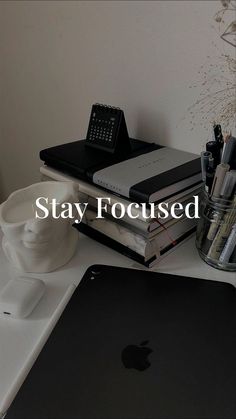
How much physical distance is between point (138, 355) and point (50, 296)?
20 centimetres

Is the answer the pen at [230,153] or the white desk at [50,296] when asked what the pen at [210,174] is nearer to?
the pen at [230,153]

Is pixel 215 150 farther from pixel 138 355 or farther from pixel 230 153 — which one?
pixel 138 355

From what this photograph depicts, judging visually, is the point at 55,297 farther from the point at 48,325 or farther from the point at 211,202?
the point at 211,202

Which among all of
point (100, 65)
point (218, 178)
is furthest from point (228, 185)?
point (100, 65)

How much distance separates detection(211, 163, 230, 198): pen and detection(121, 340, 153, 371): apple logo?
29cm

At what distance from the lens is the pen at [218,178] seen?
0.62m

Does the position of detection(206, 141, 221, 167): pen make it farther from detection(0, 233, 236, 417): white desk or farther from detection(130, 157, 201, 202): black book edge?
detection(0, 233, 236, 417): white desk

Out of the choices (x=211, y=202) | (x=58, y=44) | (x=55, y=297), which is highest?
(x=58, y=44)

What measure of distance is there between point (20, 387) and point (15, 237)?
250 millimetres

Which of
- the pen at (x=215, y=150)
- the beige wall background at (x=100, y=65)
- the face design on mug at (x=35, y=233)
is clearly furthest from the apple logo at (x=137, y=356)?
the beige wall background at (x=100, y=65)

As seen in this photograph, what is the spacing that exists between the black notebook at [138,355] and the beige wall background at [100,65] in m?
0.37

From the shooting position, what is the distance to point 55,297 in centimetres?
64

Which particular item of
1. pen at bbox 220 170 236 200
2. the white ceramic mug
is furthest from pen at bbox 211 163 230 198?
the white ceramic mug

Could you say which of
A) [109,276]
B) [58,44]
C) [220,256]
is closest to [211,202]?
[220,256]
